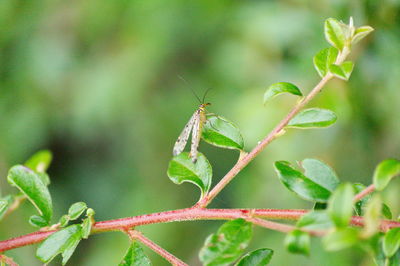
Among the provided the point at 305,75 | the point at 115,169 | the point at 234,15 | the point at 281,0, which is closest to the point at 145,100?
the point at 115,169

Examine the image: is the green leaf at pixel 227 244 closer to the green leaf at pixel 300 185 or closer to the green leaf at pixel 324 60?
the green leaf at pixel 300 185

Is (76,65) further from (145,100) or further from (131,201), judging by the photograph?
(131,201)

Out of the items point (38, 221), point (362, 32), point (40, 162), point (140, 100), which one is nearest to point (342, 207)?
point (362, 32)

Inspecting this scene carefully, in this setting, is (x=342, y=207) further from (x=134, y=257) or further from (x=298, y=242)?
(x=134, y=257)

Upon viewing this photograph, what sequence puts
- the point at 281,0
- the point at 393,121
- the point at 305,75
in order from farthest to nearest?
the point at 281,0 → the point at 305,75 → the point at 393,121

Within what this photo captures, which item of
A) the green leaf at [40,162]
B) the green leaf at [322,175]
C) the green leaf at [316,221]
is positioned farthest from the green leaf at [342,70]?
the green leaf at [40,162]
